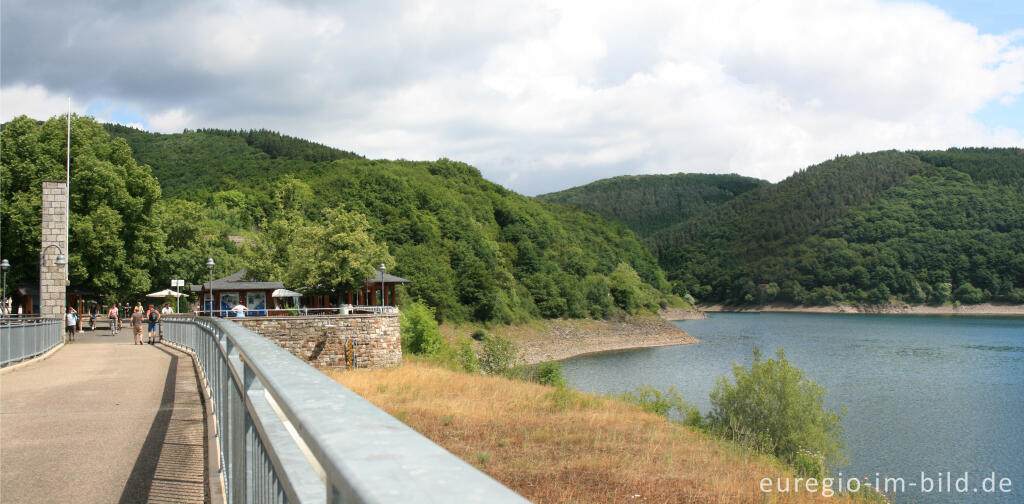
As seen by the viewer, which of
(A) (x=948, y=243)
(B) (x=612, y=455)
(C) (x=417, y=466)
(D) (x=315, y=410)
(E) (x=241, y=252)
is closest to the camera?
(C) (x=417, y=466)

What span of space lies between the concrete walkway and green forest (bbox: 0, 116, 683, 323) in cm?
2908

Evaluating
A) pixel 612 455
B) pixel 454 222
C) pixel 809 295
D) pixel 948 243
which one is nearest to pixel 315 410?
pixel 612 455

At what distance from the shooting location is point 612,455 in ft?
48.4

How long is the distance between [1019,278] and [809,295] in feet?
119

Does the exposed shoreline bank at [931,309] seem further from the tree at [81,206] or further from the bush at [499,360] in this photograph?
the tree at [81,206]

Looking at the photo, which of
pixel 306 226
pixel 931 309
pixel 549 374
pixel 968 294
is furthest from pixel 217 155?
pixel 968 294

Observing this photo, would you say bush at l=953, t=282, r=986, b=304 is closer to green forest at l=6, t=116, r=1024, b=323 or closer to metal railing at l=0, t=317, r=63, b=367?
green forest at l=6, t=116, r=1024, b=323

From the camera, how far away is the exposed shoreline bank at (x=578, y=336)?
80.6 metres

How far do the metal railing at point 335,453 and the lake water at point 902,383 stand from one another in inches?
917

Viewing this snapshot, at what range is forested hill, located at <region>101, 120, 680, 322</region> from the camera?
6131cm

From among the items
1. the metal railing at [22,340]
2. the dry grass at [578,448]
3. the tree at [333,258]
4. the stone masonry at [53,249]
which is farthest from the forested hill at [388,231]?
the dry grass at [578,448]

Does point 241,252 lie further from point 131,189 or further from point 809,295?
point 809,295

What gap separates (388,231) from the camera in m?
103

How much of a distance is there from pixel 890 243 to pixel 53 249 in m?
162
